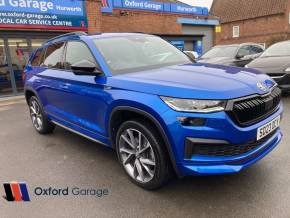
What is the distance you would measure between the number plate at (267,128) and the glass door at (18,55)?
10.5 meters

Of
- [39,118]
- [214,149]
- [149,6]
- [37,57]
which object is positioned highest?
[149,6]

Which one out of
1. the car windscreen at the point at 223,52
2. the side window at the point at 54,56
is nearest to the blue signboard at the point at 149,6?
the car windscreen at the point at 223,52

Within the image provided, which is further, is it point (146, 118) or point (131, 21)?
point (131, 21)

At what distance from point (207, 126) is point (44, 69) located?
344cm

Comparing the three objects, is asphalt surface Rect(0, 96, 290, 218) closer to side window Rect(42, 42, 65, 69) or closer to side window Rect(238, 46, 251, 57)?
side window Rect(42, 42, 65, 69)

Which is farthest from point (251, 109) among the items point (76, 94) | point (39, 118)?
point (39, 118)

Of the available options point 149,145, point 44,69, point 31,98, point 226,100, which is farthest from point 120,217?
point 31,98

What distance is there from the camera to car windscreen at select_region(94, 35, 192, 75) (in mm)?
3570

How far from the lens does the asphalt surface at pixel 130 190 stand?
282cm

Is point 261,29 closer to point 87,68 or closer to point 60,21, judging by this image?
point 60,21

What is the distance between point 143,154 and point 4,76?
9.79 meters

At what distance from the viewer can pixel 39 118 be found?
18.3ft

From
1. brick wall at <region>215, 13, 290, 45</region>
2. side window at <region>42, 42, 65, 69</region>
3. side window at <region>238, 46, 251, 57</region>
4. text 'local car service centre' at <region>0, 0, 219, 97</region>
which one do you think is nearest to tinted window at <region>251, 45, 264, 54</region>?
side window at <region>238, 46, 251, 57</region>

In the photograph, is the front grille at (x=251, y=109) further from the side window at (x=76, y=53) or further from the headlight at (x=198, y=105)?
the side window at (x=76, y=53)
